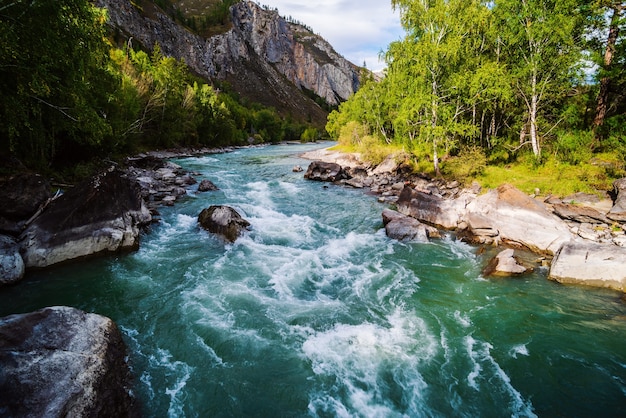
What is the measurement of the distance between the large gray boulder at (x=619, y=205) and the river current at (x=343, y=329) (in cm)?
548

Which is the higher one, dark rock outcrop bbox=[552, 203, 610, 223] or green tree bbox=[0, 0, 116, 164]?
green tree bbox=[0, 0, 116, 164]

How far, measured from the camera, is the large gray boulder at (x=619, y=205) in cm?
1373

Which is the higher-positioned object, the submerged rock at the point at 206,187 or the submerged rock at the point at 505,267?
the submerged rock at the point at 206,187

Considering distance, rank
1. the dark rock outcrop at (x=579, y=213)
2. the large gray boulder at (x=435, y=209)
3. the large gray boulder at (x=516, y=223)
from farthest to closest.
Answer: the large gray boulder at (x=435, y=209), the dark rock outcrop at (x=579, y=213), the large gray boulder at (x=516, y=223)

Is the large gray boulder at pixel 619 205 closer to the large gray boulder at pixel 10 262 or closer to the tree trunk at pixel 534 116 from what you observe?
the tree trunk at pixel 534 116

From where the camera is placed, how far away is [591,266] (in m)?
11.1

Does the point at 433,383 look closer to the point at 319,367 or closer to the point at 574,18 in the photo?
the point at 319,367

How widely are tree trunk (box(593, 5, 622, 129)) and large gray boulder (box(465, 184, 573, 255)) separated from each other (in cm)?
1176

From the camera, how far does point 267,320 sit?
9164mm

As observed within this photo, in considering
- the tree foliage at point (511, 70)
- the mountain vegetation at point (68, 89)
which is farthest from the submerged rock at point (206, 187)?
the tree foliage at point (511, 70)

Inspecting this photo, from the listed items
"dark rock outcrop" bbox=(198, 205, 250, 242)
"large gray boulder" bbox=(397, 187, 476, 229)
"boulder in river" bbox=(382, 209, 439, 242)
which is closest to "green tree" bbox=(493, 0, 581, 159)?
"large gray boulder" bbox=(397, 187, 476, 229)

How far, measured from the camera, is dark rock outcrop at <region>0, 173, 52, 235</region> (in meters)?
10.9

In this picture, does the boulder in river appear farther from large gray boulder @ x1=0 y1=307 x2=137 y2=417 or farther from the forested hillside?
large gray boulder @ x1=0 y1=307 x2=137 y2=417

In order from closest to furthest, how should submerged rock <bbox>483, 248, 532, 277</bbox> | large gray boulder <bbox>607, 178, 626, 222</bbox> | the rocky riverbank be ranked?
the rocky riverbank, submerged rock <bbox>483, 248, 532, 277</bbox>, large gray boulder <bbox>607, 178, 626, 222</bbox>
